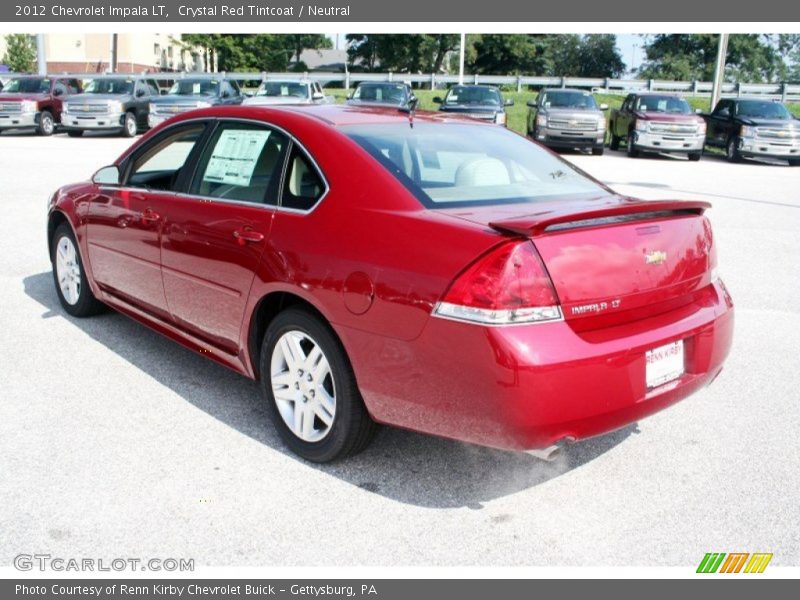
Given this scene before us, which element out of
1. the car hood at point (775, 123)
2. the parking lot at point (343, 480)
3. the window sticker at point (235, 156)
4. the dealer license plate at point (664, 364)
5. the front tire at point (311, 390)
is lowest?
the parking lot at point (343, 480)

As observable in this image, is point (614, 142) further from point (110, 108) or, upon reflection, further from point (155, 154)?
point (155, 154)

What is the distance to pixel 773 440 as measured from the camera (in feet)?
13.6

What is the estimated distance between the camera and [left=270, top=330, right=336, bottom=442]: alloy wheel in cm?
371

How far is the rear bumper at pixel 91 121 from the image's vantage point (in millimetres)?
23719

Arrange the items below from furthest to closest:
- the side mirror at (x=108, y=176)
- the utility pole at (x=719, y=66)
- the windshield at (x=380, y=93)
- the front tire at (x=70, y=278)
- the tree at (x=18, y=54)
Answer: the tree at (x=18, y=54), the utility pole at (x=719, y=66), the windshield at (x=380, y=93), the front tire at (x=70, y=278), the side mirror at (x=108, y=176)

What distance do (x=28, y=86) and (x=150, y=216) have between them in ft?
79.3

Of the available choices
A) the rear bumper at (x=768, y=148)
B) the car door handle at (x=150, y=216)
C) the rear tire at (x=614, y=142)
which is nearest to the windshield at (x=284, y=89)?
the rear tire at (x=614, y=142)

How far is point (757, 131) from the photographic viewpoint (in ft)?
70.0

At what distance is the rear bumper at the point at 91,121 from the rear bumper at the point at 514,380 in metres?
22.7

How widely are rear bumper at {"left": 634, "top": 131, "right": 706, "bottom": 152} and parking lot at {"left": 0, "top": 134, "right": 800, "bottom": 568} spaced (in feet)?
55.9

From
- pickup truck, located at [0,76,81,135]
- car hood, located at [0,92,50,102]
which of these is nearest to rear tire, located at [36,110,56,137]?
pickup truck, located at [0,76,81,135]

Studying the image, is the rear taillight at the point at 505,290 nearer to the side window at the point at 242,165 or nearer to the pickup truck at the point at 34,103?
the side window at the point at 242,165

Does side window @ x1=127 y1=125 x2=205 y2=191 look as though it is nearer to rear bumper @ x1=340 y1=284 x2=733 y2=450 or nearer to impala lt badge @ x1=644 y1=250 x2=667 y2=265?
rear bumper @ x1=340 y1=284 x2=733 y2=450

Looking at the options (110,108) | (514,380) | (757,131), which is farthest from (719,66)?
(514,380)
